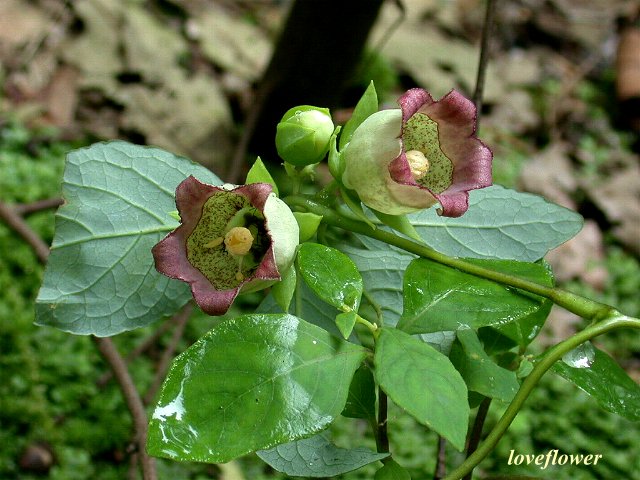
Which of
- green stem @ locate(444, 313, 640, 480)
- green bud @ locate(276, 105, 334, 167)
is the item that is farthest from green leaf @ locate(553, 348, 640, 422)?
green bud @ locate(276, 105, 334, 167)

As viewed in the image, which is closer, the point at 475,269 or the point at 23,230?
the point at 475,269

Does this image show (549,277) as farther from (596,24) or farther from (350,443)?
(596,24)

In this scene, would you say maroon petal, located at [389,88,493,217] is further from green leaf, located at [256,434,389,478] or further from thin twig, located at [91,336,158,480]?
thin twig, located at [91,336,158,480]

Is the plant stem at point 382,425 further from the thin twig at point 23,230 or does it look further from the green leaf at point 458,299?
the thin twig at point 23,230

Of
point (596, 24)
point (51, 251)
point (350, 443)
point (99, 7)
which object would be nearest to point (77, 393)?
point (350, 443)

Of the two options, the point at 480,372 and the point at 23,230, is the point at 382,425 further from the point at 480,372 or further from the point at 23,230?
the point at 23,230

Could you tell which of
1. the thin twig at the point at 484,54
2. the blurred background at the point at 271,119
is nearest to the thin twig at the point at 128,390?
the blurred background at the point at 271,119

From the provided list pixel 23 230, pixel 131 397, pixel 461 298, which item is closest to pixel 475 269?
pixel 461 298

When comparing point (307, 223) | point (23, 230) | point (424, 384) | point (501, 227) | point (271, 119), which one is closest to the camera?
point (424, 384)
